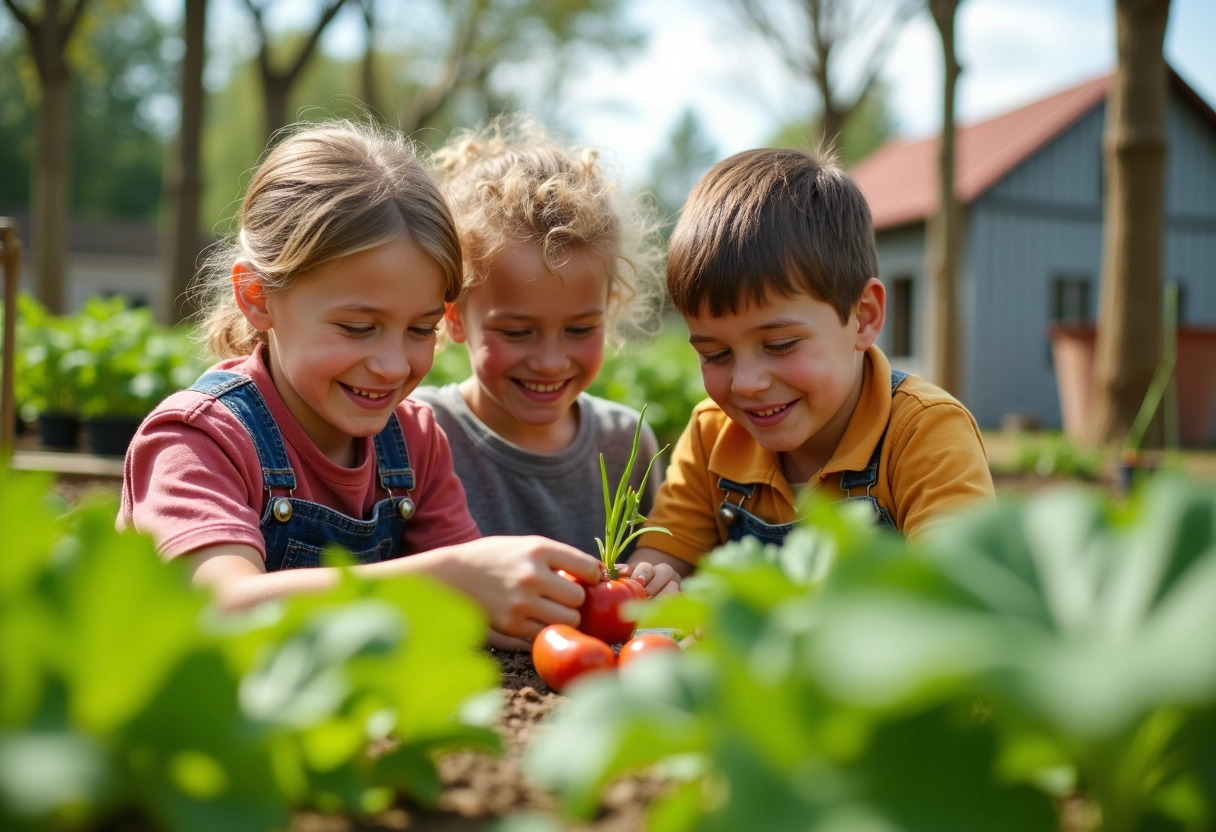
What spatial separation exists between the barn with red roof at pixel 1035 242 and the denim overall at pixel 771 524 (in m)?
14.5

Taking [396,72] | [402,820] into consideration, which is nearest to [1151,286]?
[402,820]

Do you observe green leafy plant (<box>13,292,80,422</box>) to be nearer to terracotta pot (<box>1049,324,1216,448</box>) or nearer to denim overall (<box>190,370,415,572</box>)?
denim overall (<box>190,370,415,572</box>)

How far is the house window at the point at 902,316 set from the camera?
18.6 meters

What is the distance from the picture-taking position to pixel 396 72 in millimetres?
30594

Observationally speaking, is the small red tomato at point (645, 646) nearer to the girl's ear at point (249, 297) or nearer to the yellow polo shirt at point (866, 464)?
the yellow polo shirt at point (866, 464)

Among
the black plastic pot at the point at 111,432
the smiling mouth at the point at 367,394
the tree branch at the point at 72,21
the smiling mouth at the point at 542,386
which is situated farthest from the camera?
the tree branch at the point at 72,21

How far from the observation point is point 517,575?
5.04 feet

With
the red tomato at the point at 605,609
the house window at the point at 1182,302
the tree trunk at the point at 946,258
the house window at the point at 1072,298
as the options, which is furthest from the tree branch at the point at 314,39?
the house window at the point at 1182,302

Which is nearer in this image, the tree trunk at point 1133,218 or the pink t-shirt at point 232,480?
the pink t-shirt at point 232,480

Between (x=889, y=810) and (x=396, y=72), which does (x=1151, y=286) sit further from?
(x=396, y=72)

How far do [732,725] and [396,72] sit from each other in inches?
1270

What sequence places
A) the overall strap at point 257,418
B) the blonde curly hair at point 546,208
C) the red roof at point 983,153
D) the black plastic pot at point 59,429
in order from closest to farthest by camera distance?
1. the overall strap at point 257,418
2. the blonde curly hair at point 546,208
3. the black plastic pot at point 59,429
4. the red roof at point 983,153

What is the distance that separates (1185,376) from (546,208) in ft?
37.2

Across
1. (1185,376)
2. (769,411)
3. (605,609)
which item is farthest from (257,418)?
(1185,376)
